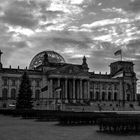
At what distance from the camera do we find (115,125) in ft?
86.6

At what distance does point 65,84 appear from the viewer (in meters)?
116

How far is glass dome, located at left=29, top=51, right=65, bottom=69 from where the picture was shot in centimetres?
12778

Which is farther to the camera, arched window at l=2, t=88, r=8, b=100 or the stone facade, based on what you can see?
the stone facade

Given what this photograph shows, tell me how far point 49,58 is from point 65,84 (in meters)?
17.4

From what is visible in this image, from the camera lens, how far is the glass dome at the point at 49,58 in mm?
127781

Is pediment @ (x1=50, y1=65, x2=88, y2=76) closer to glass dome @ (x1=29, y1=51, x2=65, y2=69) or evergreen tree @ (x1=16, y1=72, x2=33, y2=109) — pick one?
glass dome @ (x1=29, y1=51, x2=65, y2=69)

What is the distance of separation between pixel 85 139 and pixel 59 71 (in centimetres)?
9180

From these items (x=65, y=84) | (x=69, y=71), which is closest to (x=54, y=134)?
(x=65, y=84)

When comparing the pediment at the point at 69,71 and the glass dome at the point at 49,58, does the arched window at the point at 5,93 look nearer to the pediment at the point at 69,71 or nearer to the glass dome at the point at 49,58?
the pediment at the point at 69,71

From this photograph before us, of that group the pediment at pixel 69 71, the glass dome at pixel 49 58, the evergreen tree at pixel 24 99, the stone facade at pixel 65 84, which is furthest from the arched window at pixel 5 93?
the evergreen tree at pixel 24 99

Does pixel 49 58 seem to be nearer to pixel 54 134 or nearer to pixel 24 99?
pixel 24 99

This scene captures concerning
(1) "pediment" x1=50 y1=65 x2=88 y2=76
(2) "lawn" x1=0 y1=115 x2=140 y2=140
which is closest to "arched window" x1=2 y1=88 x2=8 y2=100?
(1) "pediment" x1=50 y1=65 x2=88 y2=76

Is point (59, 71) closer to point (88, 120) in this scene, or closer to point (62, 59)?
point (62, 59)

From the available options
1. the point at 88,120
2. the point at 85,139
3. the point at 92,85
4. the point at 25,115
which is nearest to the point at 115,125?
the point at 85,139
